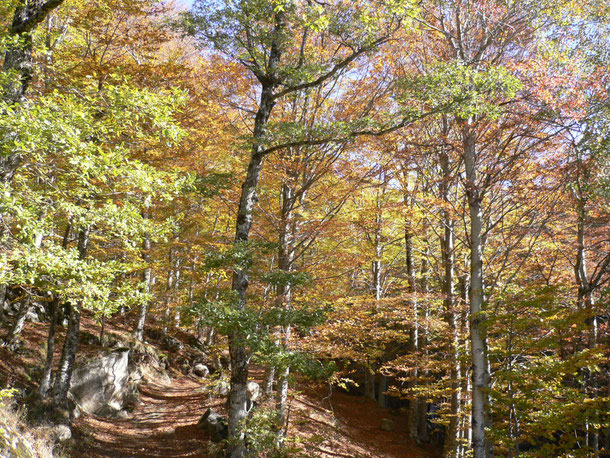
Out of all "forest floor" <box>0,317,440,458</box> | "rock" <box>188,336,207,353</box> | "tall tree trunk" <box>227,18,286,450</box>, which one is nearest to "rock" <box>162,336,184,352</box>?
"rock" <box>188,336,207,353</box>

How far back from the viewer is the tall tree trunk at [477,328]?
298 inches

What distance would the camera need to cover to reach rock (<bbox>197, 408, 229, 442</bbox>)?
10766 millimetres

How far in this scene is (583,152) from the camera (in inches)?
336

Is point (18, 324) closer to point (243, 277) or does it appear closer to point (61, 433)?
point (61, 433)

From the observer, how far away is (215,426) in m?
11.1

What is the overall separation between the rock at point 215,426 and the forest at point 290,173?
88 millimetres

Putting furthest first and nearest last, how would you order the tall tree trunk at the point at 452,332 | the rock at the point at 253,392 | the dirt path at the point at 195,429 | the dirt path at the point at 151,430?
1. the rock at the point at 253,392
2. the tall tree trunk at the point at 452,332
3. the dirt path at the point at 195,429
4. the dirt path at the point at 151,430

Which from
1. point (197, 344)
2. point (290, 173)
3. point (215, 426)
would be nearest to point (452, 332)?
point (290, 173)

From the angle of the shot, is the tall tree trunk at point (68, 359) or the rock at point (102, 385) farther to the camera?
the rock at point (102, 385)

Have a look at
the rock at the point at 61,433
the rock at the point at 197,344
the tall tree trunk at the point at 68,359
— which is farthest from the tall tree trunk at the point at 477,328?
the rock at the point at 197,344

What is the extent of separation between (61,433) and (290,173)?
337 inches

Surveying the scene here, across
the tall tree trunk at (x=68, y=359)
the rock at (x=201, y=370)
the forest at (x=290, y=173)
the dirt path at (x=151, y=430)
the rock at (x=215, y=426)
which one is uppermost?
the forest at (x=290, y=173)

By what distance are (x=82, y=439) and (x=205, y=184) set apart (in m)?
7.20

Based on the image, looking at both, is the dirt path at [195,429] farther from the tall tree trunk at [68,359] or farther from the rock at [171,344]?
the rock at [171,344]
